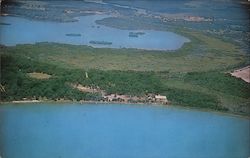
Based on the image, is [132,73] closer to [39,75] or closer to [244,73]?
[39,75]

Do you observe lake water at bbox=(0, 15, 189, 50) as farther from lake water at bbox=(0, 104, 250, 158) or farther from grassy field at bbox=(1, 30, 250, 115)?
lake water at bbox=(0, 104, 250, 158)

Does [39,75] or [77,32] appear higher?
[77,32]

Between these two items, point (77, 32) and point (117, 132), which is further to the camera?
point (77, 32)

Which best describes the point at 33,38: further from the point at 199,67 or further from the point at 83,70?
the point at 199,67

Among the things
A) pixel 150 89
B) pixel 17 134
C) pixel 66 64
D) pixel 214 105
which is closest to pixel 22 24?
pixel 66 64

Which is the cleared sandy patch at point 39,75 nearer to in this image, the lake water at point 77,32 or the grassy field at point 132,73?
the grassy field at point 132,73


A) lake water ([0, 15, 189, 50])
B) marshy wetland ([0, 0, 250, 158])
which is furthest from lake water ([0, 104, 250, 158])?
lake water ([0, 15, 189, 50])

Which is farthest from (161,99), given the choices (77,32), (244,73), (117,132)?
(77,32)
